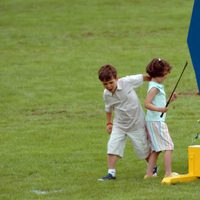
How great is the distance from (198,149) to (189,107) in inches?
242

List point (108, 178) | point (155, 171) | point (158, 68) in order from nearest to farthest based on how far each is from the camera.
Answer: point (158, 68) → point (108, 178) → point (155, 171)

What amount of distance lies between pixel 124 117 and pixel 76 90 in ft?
27.2

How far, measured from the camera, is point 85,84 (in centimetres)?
1998

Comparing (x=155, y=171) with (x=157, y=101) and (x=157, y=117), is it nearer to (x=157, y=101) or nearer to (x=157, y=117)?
(x=157, y=117)

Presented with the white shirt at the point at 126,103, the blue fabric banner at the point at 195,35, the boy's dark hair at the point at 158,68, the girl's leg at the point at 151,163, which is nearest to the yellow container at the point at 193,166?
the girl's leg at the point at 151,163

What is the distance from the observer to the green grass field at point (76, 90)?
10805mm

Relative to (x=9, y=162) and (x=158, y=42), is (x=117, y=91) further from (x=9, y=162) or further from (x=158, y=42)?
(x=158, y=42)

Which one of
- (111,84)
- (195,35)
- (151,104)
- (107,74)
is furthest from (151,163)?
(195,35)

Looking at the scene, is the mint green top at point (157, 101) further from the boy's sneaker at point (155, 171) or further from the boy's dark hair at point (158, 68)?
the boy's sneaker at point (155, 171)

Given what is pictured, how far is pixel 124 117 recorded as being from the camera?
1111 centimetres

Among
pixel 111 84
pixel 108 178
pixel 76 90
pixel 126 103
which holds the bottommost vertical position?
pixel 108 178

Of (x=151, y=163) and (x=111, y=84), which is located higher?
(x=111, y=84)

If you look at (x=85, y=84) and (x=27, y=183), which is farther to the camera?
(x=85, y=84)

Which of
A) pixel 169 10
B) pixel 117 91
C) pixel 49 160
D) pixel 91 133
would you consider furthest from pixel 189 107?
pixel 169 10
